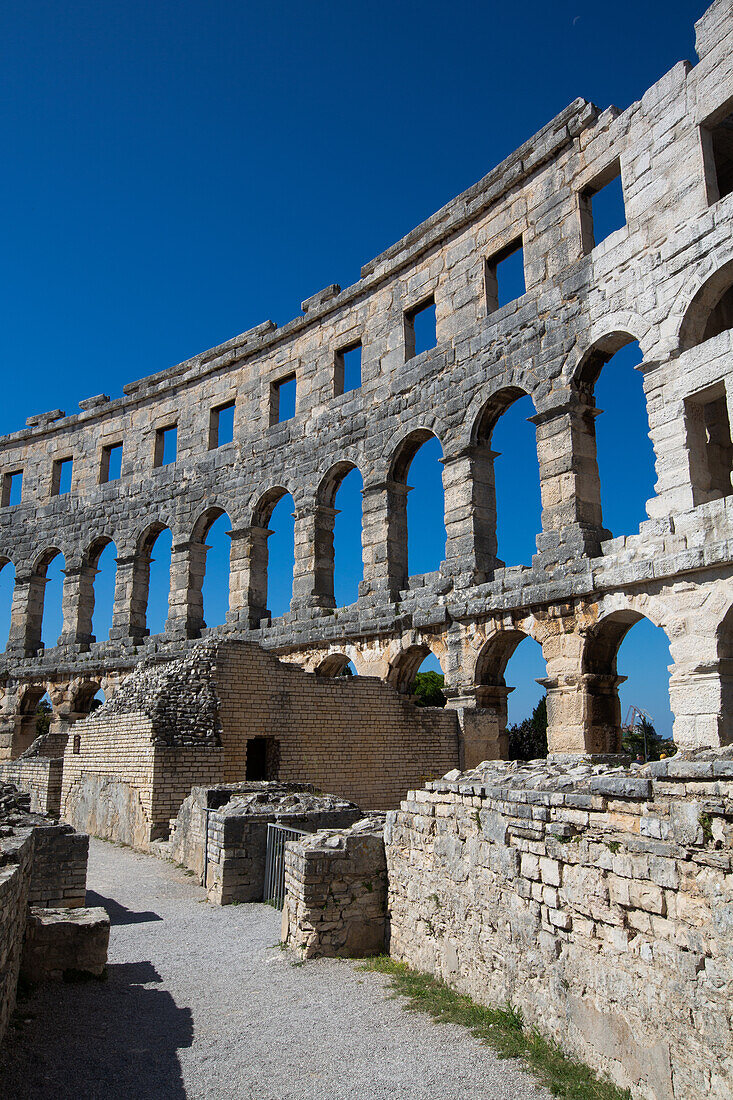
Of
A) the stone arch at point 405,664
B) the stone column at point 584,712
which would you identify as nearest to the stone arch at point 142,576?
the stone arch at point 405,664

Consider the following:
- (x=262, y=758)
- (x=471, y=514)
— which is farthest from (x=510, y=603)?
(x=262, y=758)

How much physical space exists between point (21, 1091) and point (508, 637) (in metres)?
11.3

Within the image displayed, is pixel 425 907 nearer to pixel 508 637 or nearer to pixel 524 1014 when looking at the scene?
pixel 524 1014

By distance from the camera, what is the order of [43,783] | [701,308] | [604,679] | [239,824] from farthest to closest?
[43,783] < [604,679] < [701,308] < [239,824]

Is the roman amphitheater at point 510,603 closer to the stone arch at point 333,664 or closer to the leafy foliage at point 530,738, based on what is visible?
the stone arch at point 333,664

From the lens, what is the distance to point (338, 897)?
6.60 meters

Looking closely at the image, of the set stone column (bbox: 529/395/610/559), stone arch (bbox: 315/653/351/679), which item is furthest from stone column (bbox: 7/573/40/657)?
stone column (bbox: 529/395/610/559)

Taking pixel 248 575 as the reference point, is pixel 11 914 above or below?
below

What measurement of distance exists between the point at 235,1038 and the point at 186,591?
17729mm

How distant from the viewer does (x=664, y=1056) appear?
11.9ft

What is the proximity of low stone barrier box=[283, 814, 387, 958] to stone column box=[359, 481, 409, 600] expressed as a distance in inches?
394

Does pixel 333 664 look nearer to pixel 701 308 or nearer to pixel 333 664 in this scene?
pixel 333 664

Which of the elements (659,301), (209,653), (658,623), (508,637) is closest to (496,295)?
(659,301)

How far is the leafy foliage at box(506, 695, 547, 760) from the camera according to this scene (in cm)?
2312
